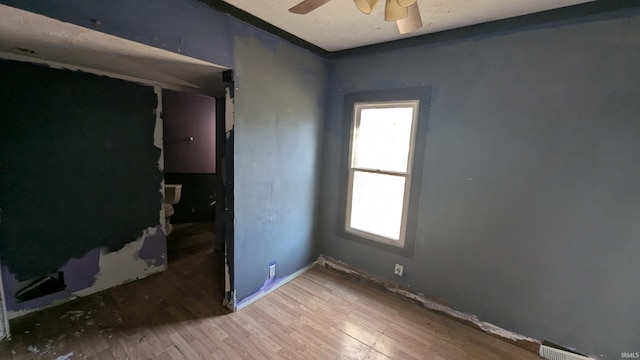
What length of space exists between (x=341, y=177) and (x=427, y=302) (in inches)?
56.6

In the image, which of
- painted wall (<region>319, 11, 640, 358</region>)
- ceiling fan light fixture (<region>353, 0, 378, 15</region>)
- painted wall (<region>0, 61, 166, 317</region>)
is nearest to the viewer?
ceiling fan light fixture (<region>353, 0, 378, 15</region>)

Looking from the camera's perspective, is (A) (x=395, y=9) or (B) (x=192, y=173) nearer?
(A) (x=395, y=9)

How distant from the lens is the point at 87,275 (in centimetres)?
217

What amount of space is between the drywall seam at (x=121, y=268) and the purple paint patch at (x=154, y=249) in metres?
0.02

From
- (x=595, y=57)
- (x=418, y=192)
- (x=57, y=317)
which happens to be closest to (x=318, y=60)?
(x=418, y=192)

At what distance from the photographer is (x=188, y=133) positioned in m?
3.92

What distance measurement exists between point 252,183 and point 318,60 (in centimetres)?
144

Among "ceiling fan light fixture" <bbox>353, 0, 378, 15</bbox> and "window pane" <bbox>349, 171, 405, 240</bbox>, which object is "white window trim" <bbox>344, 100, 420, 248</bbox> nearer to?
"window pane" <bbox>349, 171, 405, 240</bbox>

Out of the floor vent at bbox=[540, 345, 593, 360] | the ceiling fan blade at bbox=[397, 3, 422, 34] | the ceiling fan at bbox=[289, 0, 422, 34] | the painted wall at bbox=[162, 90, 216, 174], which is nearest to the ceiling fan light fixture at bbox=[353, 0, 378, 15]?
the ceiling fan at bbox=[289, 0, 422, 34]

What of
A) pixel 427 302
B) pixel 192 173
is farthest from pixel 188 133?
pixel 427 302

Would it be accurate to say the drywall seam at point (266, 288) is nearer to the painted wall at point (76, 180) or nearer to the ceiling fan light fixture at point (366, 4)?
the painted wall at point (76, 180)

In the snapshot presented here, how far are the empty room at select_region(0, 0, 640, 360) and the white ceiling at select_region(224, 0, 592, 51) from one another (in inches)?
0.7

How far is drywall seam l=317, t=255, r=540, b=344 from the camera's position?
1.93 metres

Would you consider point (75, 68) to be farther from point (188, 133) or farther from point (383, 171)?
point (383, 171)
